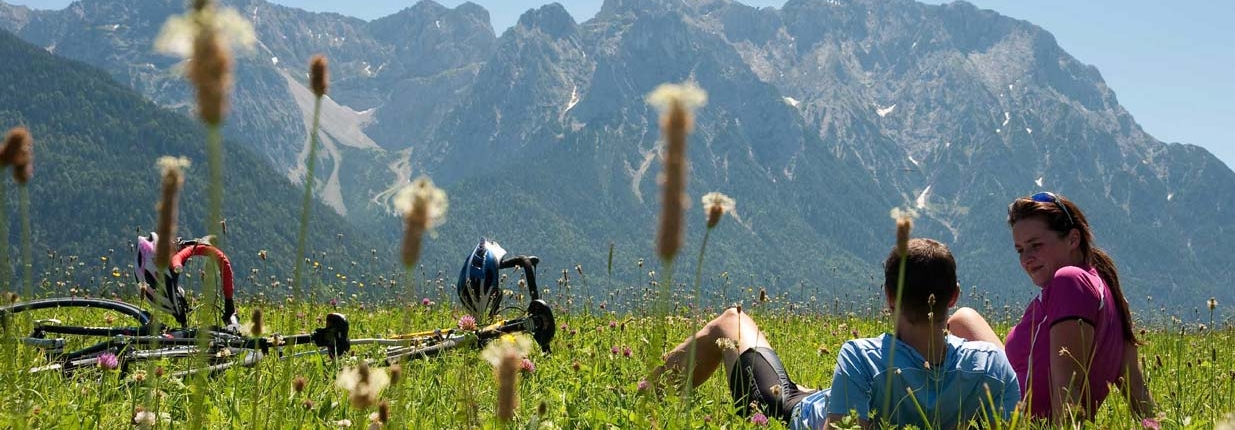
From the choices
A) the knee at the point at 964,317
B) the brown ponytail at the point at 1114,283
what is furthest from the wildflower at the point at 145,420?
the knee at the point at 964,317

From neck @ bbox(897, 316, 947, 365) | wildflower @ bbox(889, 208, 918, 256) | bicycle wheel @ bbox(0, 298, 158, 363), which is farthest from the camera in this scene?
bicycle wheel @ bbox(0, 298, 158, 363)

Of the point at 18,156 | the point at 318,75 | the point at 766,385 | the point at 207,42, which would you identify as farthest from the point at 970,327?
the point at 207,42

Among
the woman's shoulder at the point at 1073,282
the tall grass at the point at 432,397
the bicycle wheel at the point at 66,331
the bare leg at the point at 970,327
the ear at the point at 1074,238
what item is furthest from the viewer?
the bare leg at the point at 970,327

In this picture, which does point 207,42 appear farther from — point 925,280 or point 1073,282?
point 1073,282

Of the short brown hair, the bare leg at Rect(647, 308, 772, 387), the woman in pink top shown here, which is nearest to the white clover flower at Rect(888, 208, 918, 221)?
the short brown hair

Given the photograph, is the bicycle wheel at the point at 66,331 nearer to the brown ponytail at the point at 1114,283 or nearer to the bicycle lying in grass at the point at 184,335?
the bicycle lying in grass at the point at 184,335

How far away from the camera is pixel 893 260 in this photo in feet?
13.4

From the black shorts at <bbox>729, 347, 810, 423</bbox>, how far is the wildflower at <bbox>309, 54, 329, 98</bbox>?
3.65m

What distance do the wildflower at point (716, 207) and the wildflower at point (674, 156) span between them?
166mm

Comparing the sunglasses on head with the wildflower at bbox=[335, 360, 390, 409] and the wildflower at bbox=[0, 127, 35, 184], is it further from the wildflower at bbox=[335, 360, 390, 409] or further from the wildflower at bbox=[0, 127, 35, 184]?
the wildflower at bbox=[0, 127, 35, 184]

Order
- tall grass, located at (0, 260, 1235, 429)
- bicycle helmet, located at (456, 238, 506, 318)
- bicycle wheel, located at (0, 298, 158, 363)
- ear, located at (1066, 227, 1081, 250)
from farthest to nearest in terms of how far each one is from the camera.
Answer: bicycle helmet, located at (456, 238, 506, 318) < ear, located at (1066, 227, 1081, 250) < bicycle wheel, located at (0, 298, 158, 363) < tall grass, located at (0, 260, 1235, 429)

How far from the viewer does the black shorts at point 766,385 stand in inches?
194

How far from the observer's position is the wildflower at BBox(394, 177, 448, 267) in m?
Result: 1.19

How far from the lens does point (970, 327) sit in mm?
6070
